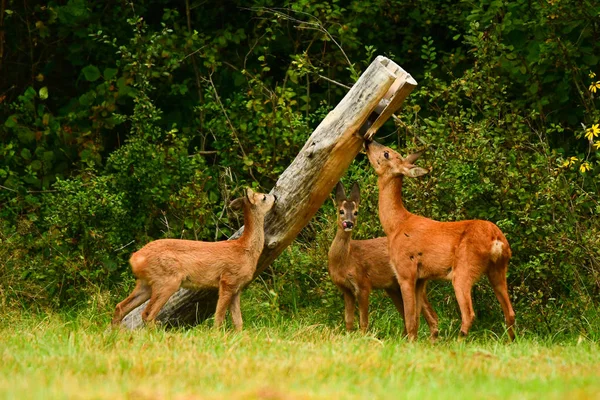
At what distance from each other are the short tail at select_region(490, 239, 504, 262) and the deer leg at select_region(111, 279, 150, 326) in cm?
293

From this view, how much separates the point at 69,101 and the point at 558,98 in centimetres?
614

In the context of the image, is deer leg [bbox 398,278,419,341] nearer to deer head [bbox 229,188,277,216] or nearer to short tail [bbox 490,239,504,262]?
short tail [bbox 490,239,504,262]

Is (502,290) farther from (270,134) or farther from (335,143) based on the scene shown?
(270,134)

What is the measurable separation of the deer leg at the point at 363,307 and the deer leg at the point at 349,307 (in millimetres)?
89

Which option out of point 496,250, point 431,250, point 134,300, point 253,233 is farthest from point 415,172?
point 134,300

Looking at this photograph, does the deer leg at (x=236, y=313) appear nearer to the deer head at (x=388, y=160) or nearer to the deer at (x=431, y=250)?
the deer at (x=431, y=250)

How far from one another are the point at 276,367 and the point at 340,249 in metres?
3.71

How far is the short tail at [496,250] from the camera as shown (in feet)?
27.5

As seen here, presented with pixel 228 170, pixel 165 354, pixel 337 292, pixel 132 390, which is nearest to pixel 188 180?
pixel 228 170

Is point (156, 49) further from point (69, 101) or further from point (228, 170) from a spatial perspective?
point (69, 101)

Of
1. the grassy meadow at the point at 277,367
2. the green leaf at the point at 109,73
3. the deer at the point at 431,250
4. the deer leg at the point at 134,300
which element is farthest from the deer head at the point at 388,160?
the green leaf at the point at 109,73

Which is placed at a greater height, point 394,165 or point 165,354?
point 394,165

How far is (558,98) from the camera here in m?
12.0

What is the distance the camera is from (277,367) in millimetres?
6156
